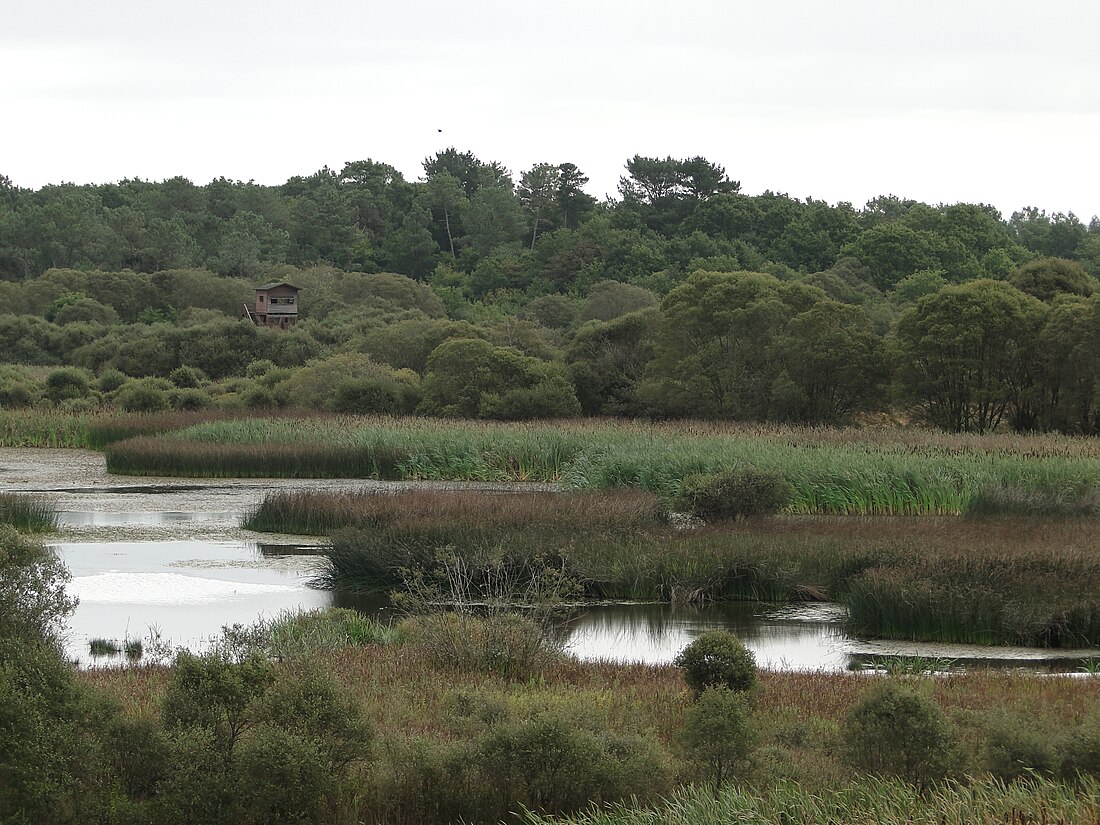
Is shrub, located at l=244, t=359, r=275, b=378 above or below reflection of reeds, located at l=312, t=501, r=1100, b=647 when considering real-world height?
above

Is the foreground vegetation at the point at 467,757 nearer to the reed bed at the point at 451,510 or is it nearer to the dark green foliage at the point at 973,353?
the reed bed at the point at 451,510

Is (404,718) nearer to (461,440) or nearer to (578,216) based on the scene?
(461,440)

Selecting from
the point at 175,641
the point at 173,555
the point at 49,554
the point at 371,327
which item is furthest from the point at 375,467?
the point at 371,327

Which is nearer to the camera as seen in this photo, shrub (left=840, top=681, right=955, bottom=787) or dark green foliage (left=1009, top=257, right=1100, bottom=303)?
shrub (left=840, top=681, right=955, bottom=787)

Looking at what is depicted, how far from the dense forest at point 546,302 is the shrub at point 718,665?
1099 inches

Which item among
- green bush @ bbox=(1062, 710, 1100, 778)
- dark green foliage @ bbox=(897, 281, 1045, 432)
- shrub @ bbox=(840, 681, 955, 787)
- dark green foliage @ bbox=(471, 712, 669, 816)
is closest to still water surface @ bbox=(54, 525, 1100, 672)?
shrub @ bbox=(840, 681, 955, 787)

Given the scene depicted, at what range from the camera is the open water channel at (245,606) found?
46.2 feet

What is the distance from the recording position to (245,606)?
1653 cm

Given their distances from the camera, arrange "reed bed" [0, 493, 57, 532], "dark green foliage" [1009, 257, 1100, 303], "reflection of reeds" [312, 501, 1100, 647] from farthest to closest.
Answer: "dark green foliage" [1009, 257, 1100, 303] < "reed bed" [0, 493, 57, 532] < "reflection of reeds" [312, 501, 1100, 647]

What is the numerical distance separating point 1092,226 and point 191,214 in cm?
10005

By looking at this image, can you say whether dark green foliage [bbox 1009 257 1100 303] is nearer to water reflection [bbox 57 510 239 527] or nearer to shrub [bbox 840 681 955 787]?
water reflection [bbox 57 510 239 527]

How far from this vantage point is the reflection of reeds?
585 inches

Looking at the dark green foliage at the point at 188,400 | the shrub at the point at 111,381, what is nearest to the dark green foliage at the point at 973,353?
the dark green foliage at the point at 188,400

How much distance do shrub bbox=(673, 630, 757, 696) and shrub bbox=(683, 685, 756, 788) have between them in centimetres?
136
